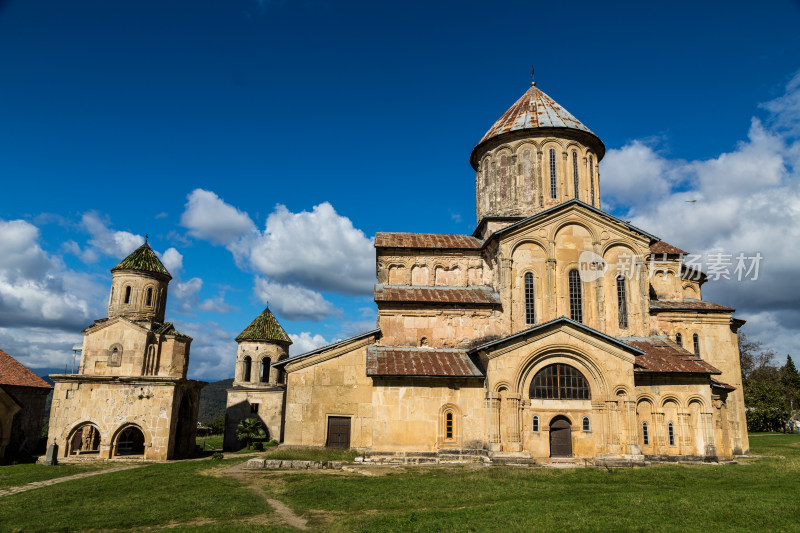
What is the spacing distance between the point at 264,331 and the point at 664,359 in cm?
2658

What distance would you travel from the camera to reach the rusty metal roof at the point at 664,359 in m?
21.5

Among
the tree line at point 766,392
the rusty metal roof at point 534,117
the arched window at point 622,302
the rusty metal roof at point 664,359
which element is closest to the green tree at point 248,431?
the rusty metal roof at point 664,359

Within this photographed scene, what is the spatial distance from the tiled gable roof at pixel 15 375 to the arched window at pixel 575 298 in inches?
1087

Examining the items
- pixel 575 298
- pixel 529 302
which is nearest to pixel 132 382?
pixel 529 302

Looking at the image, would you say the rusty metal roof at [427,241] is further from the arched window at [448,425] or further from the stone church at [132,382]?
the stone church at [132,382]

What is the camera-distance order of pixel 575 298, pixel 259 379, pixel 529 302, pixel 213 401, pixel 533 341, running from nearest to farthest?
pixel 533 341
pixel 529 302
pixel 575 298
pixel 259 379
pixel 213 401

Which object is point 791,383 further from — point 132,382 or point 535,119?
point 132,382

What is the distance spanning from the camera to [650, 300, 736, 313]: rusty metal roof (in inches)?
1021

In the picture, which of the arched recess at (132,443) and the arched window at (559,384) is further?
the arched recess at (132,443)

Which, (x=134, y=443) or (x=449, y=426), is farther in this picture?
(x=134, y=443)

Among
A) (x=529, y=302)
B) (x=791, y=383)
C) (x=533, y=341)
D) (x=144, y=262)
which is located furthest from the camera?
(x=791, y=383)

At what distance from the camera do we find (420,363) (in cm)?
2191

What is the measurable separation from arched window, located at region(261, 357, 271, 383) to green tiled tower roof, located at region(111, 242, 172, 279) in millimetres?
12825

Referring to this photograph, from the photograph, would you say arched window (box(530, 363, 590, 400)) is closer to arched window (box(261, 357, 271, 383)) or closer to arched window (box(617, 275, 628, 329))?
arched window (box(617, 275, 628, 329))
